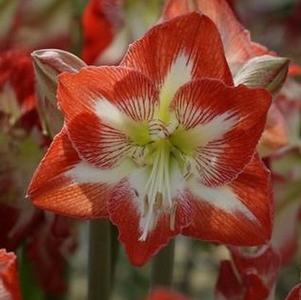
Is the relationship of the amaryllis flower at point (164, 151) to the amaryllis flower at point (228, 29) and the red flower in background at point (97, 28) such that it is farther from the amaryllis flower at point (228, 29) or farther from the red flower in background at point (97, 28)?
the red flower in background at point (97, 28)

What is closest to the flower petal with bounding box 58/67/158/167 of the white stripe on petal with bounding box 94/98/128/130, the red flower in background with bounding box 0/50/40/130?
the white stripe on petal with bounding box 94/98/128/130

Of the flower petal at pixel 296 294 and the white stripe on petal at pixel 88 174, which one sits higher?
the white stripe on petal at pixel 88 174

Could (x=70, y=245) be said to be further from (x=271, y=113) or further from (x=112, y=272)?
(x=271, y=113)

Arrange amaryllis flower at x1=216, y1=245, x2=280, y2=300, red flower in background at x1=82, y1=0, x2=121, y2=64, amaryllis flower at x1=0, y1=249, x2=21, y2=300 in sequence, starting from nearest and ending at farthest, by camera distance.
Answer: amaryllis flower at x1=0, y1=249, x2=21, y2=300
amaryllis flower at x1=216, y1=245, x2=280, y2=300
red flower in background at x1=82, y1=0, x2=121, y2=64

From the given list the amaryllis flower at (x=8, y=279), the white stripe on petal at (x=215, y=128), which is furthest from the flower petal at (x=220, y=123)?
the amaryllis flower at (x=8, y=279)

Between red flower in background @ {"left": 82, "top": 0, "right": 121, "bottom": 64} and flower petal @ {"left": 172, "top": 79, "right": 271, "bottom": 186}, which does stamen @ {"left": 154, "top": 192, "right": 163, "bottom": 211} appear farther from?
red flower in background @ {"left": 82, "top": 0, "right": 121, "bottom": 64}

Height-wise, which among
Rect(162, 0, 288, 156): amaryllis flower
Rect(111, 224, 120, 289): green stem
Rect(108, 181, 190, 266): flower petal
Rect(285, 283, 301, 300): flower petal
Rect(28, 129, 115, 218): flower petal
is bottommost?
Rect(111, 224, 120, 289): green stem

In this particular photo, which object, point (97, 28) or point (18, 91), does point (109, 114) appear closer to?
point (18, 91)

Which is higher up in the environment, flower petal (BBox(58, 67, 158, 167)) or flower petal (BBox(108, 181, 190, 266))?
flower petal (BBox(58, 67, 158, 167))
